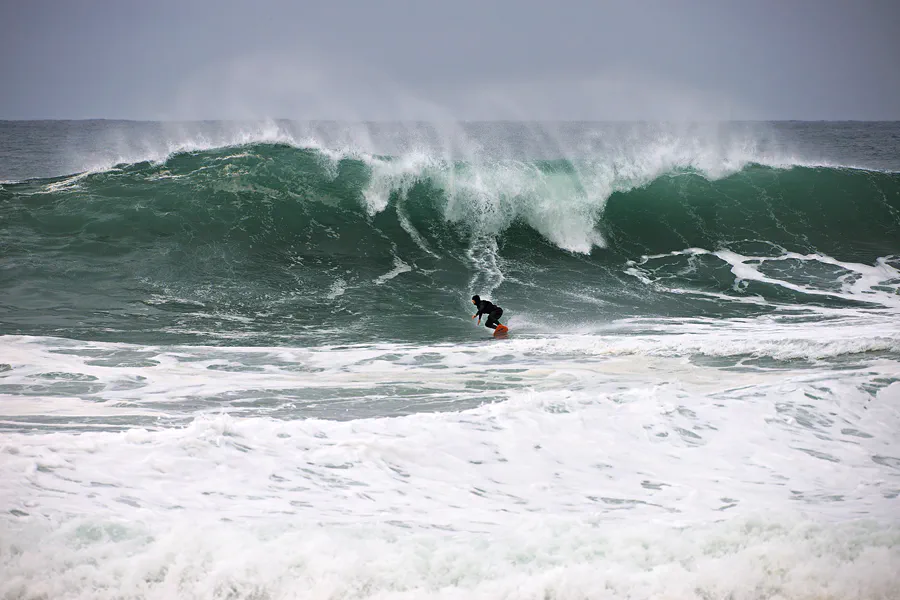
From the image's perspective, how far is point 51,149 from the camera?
41.4 m

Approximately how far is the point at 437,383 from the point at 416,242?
7573 mm

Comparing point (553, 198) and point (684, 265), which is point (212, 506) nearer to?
point (684, 265)

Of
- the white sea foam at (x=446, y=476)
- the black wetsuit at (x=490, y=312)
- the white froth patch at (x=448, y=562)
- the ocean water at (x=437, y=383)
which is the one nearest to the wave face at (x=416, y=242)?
the ocean water at (x=437, y=383)

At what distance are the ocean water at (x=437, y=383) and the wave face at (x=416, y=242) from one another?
81 millimetres

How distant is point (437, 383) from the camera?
7117 mm

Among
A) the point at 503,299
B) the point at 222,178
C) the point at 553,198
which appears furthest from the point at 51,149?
the point at 503,299

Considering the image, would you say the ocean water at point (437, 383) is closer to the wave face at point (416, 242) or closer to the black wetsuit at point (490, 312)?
the wave face at point (416, 242)

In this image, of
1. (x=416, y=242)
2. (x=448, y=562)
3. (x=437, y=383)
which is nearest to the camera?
(x=448, y=562)

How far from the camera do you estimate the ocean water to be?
376 cm

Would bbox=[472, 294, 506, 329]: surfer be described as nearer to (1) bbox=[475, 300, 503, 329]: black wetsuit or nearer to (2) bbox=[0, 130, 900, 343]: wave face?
(1) bbox=[475, 300, 503, 329]: black wetsuit

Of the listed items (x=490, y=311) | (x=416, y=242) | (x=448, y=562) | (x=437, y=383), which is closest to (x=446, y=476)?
(x=448, y=562)

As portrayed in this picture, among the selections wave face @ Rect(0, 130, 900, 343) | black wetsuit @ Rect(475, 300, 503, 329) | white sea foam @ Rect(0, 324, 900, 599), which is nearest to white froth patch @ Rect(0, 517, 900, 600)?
white sea foam @ Rect(0, 324, 900, 599)

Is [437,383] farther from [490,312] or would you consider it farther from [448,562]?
[448,562]

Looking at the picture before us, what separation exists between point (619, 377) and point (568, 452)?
2.12m
